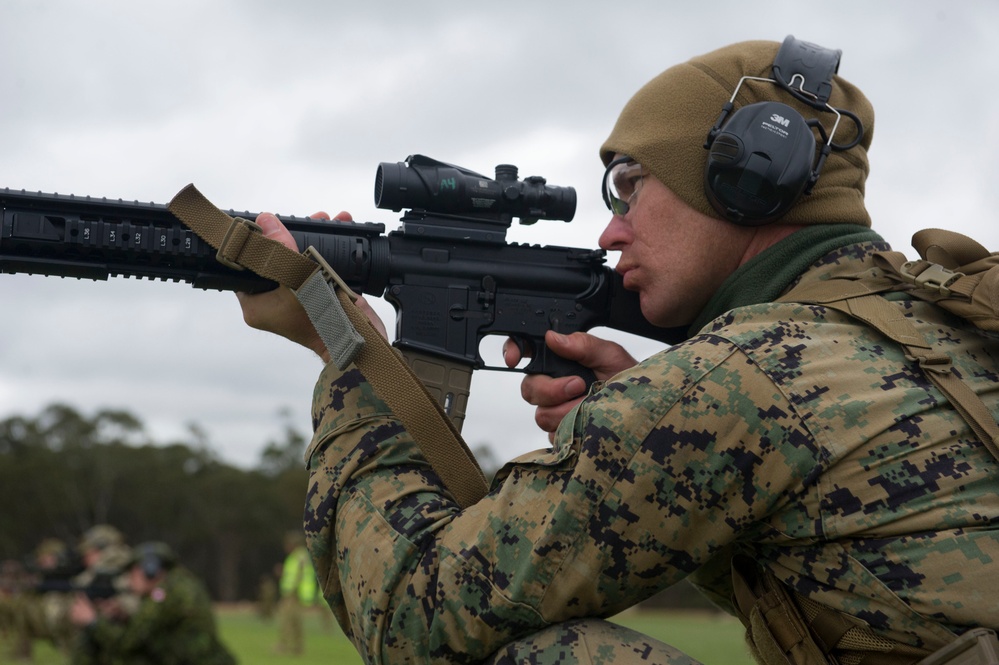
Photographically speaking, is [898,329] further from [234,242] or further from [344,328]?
[234,242]

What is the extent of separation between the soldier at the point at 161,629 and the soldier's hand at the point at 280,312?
10.3m

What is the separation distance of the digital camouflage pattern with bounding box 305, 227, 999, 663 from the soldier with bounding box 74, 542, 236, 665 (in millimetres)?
11099

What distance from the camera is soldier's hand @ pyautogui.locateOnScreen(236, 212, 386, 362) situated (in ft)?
11.2

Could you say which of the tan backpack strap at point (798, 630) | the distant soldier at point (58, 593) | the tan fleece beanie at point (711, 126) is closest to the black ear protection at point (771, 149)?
the tan fleece beanie at point (711, 126)

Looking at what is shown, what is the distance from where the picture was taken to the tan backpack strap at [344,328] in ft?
9.68

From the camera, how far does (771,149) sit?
3.05 meters

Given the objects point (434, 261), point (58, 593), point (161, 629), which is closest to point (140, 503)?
point (58, 593)

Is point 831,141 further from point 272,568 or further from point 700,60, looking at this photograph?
point 272,568

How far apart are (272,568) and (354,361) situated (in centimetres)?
6117

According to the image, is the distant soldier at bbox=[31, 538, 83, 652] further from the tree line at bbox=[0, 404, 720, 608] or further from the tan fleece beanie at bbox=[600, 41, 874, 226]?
the tree line at bbox=[0, 404, 720, 608]

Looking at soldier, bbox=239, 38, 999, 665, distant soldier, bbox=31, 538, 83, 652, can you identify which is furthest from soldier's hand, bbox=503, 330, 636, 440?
distant soldier, bbox=31, 538, 83, 652

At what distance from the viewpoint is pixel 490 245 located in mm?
3957

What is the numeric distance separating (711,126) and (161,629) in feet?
38.1

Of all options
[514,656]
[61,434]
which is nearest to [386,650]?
[514,656]
